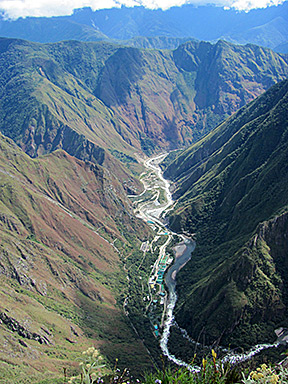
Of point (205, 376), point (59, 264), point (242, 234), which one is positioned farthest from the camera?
point (242, 234)

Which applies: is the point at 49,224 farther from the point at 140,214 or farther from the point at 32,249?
the point at 140,214

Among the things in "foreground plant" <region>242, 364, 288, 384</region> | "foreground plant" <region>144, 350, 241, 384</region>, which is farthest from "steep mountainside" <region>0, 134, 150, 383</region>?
"foreground plant" <region>242, 364, 288, 384</region>

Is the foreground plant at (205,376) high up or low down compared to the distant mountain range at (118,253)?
up

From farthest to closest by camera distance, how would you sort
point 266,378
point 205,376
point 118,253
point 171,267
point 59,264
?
point 118,253, point 171,267, point 59,264, point 205,376, point 266,378

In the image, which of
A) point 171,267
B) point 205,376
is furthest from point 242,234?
point 205,376

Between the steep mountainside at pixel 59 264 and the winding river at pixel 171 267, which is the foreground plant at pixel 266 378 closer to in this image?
the winding river at pixel 171 267

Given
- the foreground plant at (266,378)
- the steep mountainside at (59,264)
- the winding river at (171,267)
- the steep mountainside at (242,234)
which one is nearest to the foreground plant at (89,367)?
the foreground plant at (266,378)

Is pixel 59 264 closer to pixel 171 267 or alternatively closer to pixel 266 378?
pixel 171 267

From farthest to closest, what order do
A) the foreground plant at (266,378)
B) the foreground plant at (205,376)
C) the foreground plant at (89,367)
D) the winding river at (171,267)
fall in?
the winding river at (171,267), the foreground plant at (205,376), the foreground plant at (89,367), the foreground plant at (266,378)
